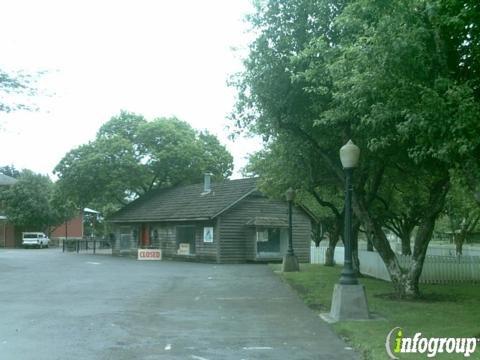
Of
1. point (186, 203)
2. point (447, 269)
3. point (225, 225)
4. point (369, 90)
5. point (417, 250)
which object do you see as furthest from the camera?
point (186, 203)

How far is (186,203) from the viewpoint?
41.6m

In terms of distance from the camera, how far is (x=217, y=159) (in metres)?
60.0

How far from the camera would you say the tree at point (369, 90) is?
31.0 ft

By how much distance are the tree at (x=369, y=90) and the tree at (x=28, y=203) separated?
52.4m

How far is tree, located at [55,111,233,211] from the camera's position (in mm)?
46406

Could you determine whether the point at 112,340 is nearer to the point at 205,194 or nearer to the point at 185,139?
the point at 205,194

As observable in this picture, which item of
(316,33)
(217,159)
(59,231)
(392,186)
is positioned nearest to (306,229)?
(392,186)

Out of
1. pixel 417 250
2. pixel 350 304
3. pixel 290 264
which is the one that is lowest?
pixel 350 304

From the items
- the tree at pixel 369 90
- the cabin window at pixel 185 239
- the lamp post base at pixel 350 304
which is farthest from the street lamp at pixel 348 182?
the cabin window at pixel 185 239

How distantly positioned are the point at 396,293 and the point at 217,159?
44.1 metres

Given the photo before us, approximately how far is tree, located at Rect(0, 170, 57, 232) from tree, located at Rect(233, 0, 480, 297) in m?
52.4

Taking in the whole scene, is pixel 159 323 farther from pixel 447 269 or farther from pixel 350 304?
pixel 447 269

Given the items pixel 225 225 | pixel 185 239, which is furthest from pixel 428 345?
pixel 185 239

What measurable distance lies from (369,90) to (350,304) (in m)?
4.60
